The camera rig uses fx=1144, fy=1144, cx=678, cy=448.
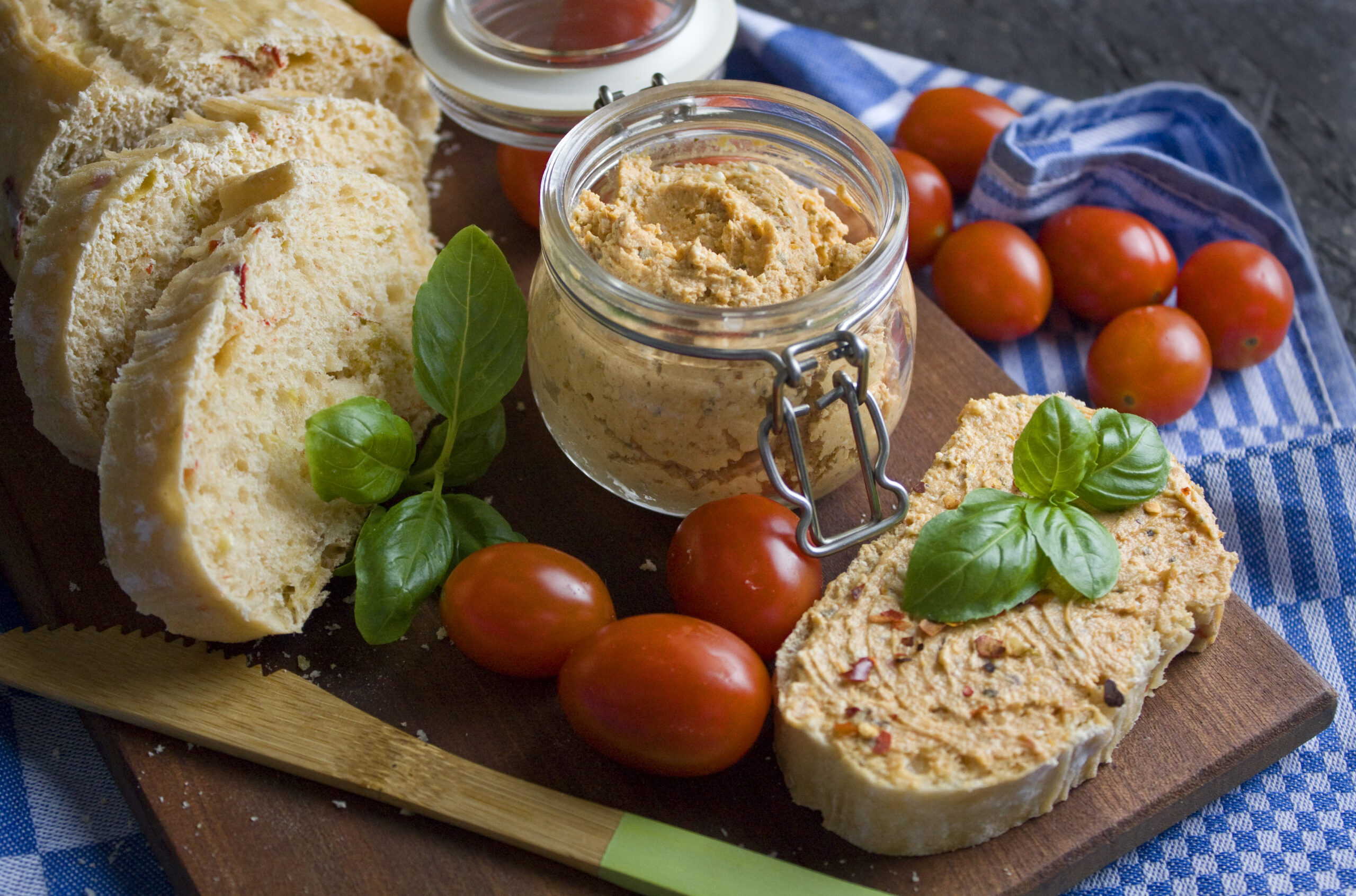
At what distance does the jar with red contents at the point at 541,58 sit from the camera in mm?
3266

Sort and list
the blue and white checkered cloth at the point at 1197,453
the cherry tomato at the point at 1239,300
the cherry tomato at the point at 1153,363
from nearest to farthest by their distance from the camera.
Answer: the blue and white checkered cloth at the point at 1197,453 < the cherry tomato at the point at 1153,363 < the cherry tomato at the point at 1239,300

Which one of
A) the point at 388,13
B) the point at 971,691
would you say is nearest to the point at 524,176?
the point at 388,13

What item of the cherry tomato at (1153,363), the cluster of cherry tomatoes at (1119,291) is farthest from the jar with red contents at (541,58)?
the cherry tomato at (1153,363)

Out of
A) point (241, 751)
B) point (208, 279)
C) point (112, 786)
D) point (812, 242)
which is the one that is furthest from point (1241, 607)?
point (112, 786)

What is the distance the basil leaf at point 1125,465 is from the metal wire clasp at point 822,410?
0.43 m

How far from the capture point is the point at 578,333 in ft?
8.22

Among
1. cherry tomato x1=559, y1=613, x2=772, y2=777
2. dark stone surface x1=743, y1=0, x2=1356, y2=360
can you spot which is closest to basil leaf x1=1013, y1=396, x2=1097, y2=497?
cherry tomato x1=559, y1=613, x2=772, y2=777

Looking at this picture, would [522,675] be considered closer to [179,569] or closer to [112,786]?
[179,569]

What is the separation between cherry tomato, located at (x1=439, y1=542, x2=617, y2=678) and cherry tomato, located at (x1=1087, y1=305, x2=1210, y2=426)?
167 centimetres

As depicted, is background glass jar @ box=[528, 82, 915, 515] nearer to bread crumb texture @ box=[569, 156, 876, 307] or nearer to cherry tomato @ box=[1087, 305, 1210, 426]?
bread crumb texture @ box=[569, 156, 876, 307]

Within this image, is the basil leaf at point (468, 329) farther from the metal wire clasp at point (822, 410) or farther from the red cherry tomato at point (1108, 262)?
the red cherry tomato at point (1108, 262)

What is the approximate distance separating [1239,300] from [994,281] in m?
0.70

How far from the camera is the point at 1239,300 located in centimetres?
330

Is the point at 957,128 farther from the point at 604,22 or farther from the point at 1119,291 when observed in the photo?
the point at 604,22
